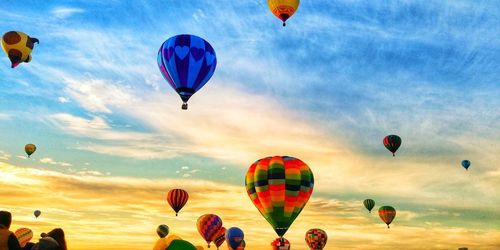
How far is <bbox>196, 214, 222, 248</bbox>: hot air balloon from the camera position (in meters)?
53.9

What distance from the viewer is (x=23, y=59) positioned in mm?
45688

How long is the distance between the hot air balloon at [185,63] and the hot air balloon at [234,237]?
26.0 m

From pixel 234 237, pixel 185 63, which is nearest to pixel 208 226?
pixel 234 237

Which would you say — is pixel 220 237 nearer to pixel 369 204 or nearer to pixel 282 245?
pixel 282 245

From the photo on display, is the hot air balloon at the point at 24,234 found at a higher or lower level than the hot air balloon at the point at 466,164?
lower

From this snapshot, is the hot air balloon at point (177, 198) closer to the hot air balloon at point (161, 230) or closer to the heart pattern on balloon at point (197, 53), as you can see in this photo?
the hot air balloon at point (161, 230)

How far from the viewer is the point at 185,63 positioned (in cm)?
3425

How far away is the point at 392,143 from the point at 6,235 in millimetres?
49179

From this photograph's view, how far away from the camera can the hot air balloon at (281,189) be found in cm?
3272

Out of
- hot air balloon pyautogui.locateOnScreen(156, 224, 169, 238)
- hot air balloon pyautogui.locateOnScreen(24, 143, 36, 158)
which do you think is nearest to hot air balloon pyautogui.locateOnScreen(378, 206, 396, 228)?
hot air balloon pyautogui.locateOnScreen(156, 224, 169, 238)

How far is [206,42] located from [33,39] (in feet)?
66.2

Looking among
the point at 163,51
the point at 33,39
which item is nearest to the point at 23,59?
the point at 33,39

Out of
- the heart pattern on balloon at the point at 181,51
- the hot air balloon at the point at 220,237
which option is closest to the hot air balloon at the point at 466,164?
the hot air balloon at the point at 220,237

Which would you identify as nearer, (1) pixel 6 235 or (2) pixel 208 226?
(1) pixel 6 235
